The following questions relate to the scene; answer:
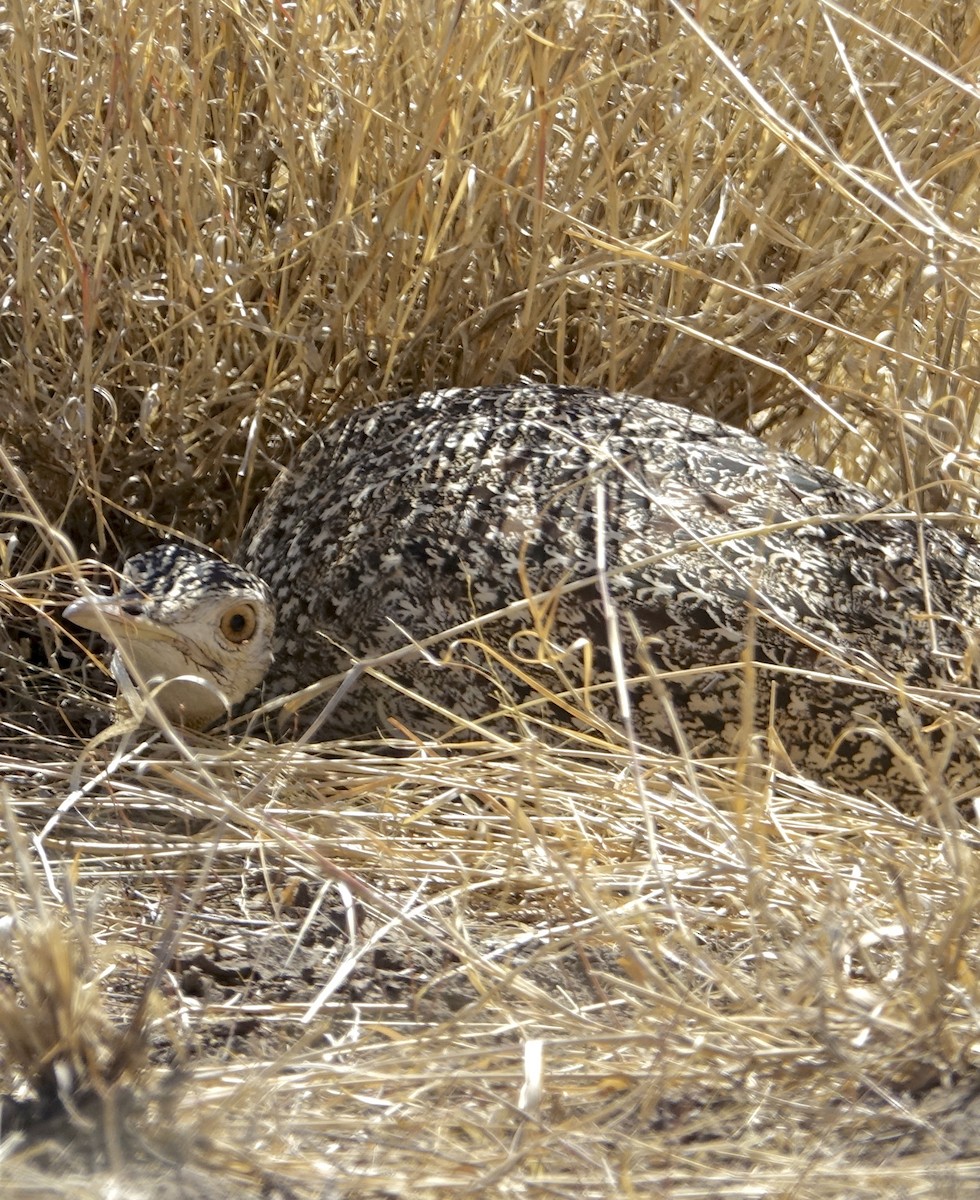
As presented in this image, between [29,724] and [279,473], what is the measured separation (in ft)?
2.75

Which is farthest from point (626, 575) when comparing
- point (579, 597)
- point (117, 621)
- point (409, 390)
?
point (409, 390)

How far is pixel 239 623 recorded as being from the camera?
117 inches

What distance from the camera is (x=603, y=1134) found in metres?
1.67

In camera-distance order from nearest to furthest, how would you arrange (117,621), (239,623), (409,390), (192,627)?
(117,621)
(192,627)
(239,623)
(409,390)

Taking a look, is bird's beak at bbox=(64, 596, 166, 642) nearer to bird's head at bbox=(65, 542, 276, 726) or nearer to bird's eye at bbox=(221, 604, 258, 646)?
bird's head at bbox=(65, 542, 276, 726)

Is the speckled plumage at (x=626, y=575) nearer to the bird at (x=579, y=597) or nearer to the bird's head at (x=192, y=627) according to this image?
the bird at (x=579, y=597)

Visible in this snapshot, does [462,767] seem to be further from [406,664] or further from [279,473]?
[279,473]

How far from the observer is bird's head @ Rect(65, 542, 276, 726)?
9.18ft

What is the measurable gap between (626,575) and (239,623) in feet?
2.63

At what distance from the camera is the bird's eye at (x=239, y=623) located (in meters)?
2.94

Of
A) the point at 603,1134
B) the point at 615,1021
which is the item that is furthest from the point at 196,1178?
the point at 615,1021

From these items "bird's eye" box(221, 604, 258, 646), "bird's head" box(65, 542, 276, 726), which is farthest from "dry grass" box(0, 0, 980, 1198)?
"bird's eye" box(221, 604, 258, 646)

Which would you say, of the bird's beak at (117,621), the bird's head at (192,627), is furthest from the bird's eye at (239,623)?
the bird's beak at (117,621)

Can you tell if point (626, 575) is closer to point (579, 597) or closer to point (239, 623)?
point (579, 597)
